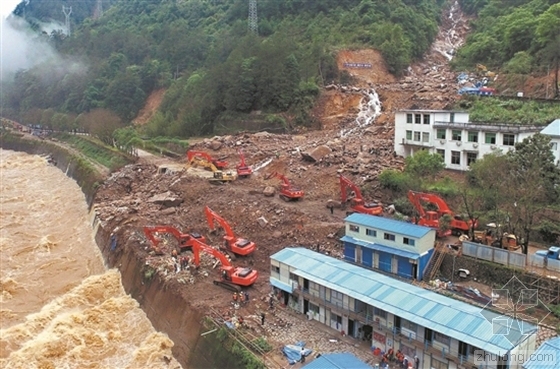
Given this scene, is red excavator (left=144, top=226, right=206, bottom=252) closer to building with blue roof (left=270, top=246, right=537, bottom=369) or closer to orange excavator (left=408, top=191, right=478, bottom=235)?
building with blue roof (left=270, top=246, right=537, bottom=369)

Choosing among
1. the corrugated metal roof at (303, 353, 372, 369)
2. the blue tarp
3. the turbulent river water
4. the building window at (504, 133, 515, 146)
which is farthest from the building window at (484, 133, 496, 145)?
the turbulent river water

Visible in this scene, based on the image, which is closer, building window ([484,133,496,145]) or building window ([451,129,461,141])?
building window ([484,133,496,145])

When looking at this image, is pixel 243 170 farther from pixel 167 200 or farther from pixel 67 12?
pixel 67 12

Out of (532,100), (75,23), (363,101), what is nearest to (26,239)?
(363,101)

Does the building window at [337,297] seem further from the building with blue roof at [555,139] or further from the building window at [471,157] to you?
the building window at [471,157]

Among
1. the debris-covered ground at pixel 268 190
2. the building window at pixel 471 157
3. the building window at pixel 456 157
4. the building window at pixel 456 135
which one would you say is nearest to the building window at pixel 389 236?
the debris-covered ground at pixel 268 190

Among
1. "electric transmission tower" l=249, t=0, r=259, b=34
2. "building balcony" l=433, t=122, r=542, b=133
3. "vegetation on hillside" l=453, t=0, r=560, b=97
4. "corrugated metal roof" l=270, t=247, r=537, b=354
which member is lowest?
"corrugated metal roof" l=270, t=247, r=537, b=354

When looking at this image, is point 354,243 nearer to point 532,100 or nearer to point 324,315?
point 324,315
